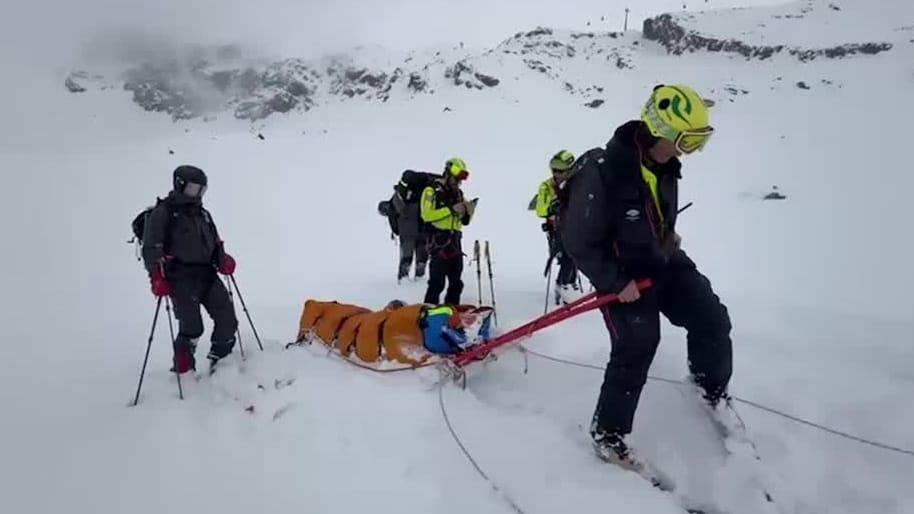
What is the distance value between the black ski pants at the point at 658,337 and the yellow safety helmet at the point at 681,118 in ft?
3.06

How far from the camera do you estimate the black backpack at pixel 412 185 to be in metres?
10.3

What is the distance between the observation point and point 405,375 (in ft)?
18.0

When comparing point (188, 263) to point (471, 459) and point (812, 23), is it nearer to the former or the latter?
point (471, 459)

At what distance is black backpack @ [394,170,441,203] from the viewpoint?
10.3m

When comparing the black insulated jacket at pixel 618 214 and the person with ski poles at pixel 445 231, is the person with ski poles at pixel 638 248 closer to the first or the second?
the black insulated jacket at pixel 618 214

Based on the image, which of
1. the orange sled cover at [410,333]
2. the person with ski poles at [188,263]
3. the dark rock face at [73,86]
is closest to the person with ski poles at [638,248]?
the orange sled cover at [410,333]

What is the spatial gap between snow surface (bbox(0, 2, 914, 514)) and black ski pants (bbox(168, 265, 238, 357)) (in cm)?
28

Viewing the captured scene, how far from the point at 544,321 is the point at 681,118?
1.95 metres

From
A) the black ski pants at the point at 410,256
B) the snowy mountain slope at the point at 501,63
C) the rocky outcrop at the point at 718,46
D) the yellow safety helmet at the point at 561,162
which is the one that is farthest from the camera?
the snowy mountain slope at the point at 501,63

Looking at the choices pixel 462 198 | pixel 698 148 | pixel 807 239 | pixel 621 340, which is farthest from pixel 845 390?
pixel 807 239

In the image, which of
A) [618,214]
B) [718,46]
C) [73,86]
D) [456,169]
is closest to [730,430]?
[618,214]

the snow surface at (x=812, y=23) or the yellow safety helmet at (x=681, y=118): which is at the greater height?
the snow surface at (x=812, y=23)

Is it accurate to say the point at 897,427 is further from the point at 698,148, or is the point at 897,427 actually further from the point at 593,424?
the point at 698,148

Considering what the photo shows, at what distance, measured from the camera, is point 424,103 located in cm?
4138
